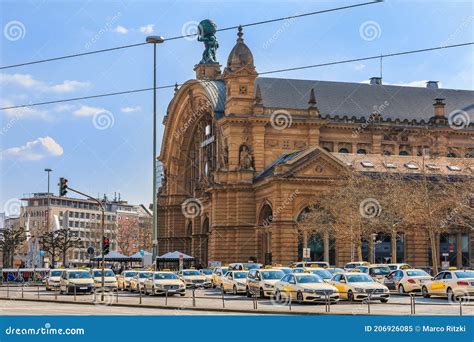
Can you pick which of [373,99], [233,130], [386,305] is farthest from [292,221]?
[386,305]

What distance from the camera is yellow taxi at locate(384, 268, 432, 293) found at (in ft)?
154

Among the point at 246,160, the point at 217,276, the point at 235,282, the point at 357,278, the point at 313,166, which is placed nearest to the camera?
the point at 357,278

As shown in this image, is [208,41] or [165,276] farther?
[208,41]

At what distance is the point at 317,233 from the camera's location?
7569 cm

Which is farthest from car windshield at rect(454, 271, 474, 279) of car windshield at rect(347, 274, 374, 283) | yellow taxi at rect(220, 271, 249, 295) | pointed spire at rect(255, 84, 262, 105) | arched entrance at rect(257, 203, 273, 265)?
pointed spire at rect(255, 84, 262, 105)

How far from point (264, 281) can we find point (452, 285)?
965 centimetres

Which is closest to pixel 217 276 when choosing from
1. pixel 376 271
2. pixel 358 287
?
pixel 376 271

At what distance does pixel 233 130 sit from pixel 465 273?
49.2 meters

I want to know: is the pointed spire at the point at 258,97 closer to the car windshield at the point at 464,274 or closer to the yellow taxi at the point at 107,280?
the yellow taxi at the point at 107,280

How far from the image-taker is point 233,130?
3506 inches

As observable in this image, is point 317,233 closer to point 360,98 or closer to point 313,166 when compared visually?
point 313,166

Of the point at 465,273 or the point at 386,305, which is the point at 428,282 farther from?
the point at 386,305

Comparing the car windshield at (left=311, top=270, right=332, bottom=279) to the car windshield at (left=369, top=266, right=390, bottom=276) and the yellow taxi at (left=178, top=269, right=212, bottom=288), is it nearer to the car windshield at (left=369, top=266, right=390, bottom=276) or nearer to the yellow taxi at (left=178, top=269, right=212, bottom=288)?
the car windshield at (left=369, top=266, right=390, bottom=276)

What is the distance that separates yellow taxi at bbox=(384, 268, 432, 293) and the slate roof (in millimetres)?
45589
